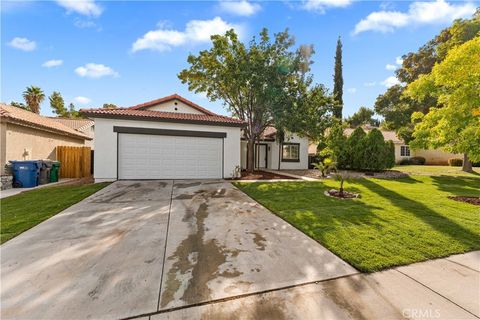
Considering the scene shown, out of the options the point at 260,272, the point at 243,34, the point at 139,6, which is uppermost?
the point at 243,34

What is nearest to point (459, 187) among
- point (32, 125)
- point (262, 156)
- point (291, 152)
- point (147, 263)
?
point (291, 152)

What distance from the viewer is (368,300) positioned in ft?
7.82

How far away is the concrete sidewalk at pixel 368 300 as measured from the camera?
7.04ft

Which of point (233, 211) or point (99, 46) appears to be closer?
point (233, 211)

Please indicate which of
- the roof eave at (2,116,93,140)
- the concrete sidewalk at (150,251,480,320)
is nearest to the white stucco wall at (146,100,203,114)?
the roof eave at (2,116,93,140)

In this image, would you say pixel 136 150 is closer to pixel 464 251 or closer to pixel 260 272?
pixel 260 272

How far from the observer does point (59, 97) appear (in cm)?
3656

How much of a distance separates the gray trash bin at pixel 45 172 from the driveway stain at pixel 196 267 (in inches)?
405

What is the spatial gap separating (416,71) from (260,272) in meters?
28.6

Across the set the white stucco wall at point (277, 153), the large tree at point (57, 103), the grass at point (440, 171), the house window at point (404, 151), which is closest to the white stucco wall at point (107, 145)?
the white stucco wall at point (277, 153)

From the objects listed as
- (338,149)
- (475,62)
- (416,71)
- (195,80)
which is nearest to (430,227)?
(475,62)

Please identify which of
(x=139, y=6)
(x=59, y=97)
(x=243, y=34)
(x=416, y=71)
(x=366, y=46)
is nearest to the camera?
(x=139, y=6)

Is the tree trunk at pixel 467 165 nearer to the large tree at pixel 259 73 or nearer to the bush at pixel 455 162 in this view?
the bush at pixel 455 162

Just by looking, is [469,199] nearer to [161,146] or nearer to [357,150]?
[357,150]
